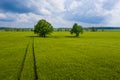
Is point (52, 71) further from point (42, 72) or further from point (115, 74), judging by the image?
point (115, 74)

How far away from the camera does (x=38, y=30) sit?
105 meters

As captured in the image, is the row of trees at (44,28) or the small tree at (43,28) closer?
the small tree at (43,28)

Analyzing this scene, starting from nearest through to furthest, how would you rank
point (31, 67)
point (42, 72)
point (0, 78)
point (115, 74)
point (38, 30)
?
point (0, 78) < point (115, 74) < point (42, 72) < point (31, 67) < point (38, 30)

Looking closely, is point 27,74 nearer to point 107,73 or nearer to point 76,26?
point 107,73

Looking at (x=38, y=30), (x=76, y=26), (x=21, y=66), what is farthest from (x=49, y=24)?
(x=21, y=66)

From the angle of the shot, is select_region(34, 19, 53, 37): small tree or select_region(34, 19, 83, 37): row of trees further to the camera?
select_region(34, 19, 83, 37): row of trees

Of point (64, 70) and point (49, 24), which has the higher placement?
point (49, 24)

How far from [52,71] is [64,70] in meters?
1.57

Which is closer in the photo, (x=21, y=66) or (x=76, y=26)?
(x=21, y=66)

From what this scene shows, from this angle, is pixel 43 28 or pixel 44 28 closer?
pixel 44 28

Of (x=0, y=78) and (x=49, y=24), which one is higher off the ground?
(x=49, y=24)

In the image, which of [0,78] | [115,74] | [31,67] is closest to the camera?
[0,78]

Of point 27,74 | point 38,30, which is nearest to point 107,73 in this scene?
point 27,74

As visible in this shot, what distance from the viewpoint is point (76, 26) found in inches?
4358
